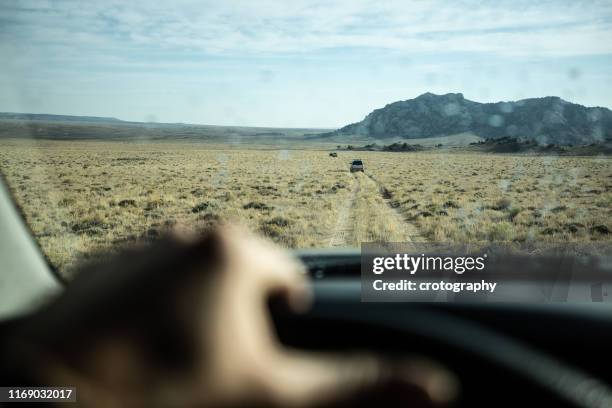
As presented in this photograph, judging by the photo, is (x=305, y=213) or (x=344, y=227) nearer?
→ (x=344, y=227)

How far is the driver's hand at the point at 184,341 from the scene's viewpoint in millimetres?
536

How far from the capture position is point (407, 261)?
348 cm

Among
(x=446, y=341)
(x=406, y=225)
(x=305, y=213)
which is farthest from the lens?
(x=305, y=213)

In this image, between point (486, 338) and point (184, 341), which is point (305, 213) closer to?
point (486, 338)

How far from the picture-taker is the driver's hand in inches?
21.1

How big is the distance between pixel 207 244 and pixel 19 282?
339cm

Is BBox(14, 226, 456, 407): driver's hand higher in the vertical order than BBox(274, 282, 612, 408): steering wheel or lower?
higher

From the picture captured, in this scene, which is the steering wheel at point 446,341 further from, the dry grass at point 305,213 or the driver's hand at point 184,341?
the dry grass at point 305,213

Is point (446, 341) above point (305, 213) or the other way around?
above

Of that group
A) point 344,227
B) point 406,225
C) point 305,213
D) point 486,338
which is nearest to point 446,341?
point 486,338

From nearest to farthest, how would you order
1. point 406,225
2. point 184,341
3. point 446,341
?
point 184,341 < point 446,341 < point 406,225

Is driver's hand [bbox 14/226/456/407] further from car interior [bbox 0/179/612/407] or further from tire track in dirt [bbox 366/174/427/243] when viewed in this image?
tire track in dirt [bbox 366/174/427/243]

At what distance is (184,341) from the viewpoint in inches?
21.6

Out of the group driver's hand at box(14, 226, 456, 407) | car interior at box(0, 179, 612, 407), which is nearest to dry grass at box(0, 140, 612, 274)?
car interior at box(0, 179, 612, 407)
